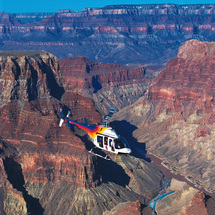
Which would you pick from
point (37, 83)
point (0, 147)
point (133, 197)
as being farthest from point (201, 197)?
point (37, 83)

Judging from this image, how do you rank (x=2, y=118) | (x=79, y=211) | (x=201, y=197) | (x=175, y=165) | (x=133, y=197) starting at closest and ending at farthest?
(x=201, y=197), (x=79, y=211), (x=133, y=197), (x=2, y=118), (x=175, y=165)

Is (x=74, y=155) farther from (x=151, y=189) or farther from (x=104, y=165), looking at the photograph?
(x=151, y=189)

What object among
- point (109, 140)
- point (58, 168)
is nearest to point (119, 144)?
point (109, 140)

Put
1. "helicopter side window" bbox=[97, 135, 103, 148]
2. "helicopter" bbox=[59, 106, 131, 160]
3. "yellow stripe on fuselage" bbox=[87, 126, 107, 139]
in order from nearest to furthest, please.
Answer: "helicopter" bbox=[59, 106, 131, 160], "helicopter side window" bbox=[97, 135, 103, 148], "yellow stripe on fuselage" bbox=[87, 126, 107, 139]

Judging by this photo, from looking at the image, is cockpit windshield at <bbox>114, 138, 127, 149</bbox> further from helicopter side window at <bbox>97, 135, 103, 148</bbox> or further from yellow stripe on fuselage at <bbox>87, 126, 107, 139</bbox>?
yellow stripe on fuselage at <bbox>87, 126, 107, 139</bbox>

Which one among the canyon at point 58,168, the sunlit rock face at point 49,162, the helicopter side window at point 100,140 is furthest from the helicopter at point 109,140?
the sunlit rock face at point 49,162

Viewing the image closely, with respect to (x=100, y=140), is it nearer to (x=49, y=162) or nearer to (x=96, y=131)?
(x=96, y=131)

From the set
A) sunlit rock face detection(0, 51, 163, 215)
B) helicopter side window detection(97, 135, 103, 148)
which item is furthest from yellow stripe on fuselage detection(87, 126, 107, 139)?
sunlit rock face detection(0, 51, 163, 215)

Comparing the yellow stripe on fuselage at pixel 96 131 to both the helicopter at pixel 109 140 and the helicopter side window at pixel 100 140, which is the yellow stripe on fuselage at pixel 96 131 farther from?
the helicopter side window at pixel 100 140
